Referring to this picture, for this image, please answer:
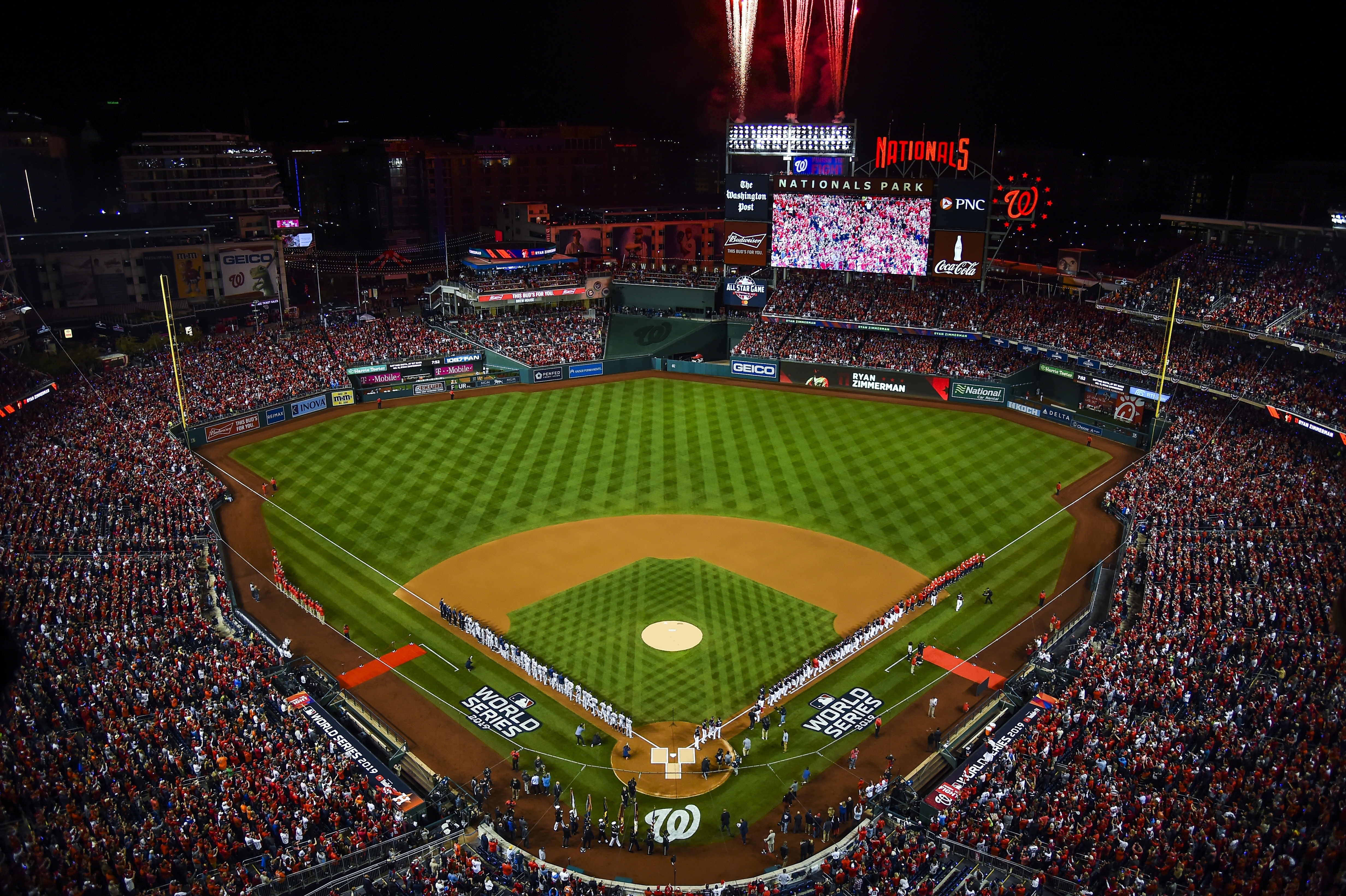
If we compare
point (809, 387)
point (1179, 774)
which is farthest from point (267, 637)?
point (809, 387)

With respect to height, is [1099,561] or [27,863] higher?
[27,863]

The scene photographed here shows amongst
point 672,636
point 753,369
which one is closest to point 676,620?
point 672,636

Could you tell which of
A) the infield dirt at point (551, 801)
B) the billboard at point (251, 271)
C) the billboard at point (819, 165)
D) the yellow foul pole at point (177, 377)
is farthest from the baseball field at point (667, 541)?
the billboard at point (251, 271)

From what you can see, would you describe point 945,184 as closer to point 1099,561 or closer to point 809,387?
point 809,387

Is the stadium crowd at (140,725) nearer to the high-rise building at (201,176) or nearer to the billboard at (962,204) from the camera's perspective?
the billboard at (962,204)

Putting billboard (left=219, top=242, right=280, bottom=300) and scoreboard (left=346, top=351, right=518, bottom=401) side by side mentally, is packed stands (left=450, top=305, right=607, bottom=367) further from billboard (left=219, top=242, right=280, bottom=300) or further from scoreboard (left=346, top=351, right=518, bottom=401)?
billboard (left=219, top=242, right=280, bottom=300)

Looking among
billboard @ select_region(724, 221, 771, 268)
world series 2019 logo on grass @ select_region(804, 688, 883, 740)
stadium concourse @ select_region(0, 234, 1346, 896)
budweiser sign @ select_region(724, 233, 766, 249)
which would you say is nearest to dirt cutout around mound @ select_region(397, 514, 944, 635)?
world series 2019 logo on grass @ select_region(804, 688, 883, 740)

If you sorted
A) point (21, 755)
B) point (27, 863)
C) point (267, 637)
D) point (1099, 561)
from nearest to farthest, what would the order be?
point (27, 863) → point (21, 755) → point (267, 637) → point (1099, 561)
